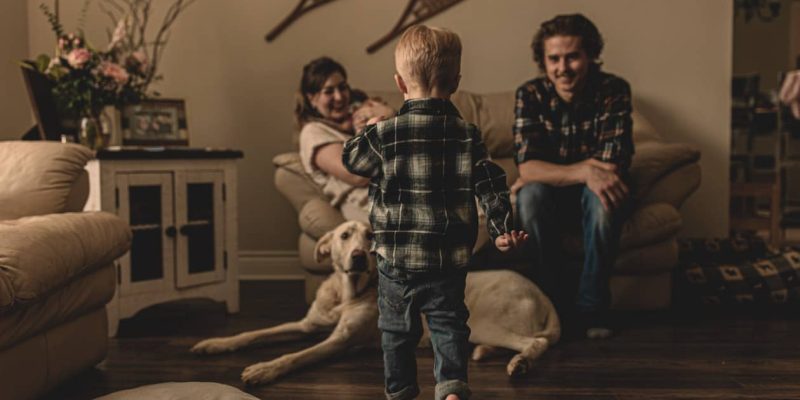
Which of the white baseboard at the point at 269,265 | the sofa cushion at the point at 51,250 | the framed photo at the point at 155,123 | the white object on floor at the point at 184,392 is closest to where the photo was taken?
the sofa cushion at the point at 51,250

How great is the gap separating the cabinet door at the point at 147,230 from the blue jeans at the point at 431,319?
151 cm

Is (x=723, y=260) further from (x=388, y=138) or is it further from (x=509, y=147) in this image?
(x=388, y=138)

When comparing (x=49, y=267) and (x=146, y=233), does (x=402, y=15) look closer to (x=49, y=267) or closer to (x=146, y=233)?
(x=146, y=233)

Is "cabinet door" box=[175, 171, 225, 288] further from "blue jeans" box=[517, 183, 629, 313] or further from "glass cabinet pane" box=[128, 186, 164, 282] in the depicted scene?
"blue jeans" box=[517, 183, 629, 313]

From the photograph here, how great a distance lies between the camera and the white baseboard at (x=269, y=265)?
12.9 feet

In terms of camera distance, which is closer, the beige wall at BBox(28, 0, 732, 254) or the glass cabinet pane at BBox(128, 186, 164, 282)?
the glass cabinet pane at BBox(128, 186, 164, 282)

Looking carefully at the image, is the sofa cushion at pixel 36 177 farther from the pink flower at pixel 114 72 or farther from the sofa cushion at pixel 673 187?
the sofa cushion at pixel 673 187

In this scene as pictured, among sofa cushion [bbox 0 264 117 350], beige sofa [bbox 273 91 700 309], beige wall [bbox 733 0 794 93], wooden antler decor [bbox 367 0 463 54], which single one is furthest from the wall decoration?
beige wall [bbox 733 0 794 93]

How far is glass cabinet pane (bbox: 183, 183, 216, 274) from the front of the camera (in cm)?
296

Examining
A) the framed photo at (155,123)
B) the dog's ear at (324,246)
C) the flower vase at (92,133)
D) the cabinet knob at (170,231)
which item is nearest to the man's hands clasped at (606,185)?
the dog's ear at (324,246)

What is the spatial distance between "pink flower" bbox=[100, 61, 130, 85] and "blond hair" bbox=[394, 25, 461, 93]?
5.77 ft

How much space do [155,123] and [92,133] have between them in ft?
1.14

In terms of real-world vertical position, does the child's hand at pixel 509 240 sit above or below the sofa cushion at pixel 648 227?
above

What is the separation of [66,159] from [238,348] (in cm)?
75
